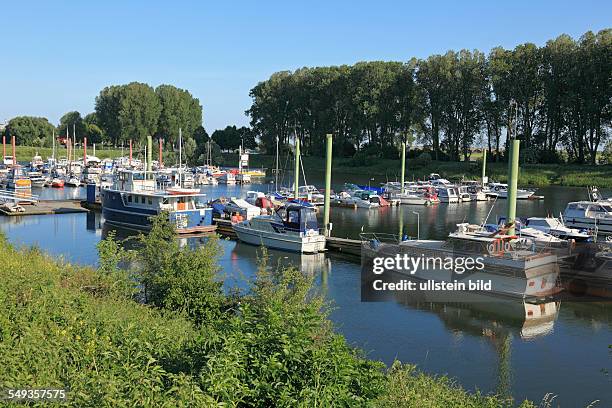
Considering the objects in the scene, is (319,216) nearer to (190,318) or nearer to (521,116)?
(190,318)

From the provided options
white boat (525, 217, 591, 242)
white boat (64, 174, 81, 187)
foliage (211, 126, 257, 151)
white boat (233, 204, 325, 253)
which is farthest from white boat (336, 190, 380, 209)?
foliage (211, 126, 257, 151)

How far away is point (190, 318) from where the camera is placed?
14.8 m

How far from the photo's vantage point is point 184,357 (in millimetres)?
7969

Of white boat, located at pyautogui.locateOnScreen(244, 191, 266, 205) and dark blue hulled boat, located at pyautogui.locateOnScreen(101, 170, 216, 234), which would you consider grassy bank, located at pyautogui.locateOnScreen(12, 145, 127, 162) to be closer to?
white boat, located at pyautogui.locateOnScreen(244, 191, 266, 205)

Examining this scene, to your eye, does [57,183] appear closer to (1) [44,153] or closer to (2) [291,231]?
(2) [291,231]

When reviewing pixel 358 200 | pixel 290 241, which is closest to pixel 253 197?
pixel 358 200

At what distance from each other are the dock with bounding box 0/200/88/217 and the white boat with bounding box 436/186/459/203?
32792 millimetres

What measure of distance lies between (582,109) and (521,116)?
858 centimetres

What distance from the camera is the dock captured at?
45531 millimetres

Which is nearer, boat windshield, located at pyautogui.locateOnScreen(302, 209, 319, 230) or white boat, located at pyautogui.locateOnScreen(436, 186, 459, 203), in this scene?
boat windshield, located at pyautogui.locateOnScreen(302, 209, 319, 230)

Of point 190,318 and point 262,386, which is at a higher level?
point 262,386

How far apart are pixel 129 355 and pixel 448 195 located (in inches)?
2193

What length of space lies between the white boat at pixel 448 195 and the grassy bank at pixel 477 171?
16.3 m

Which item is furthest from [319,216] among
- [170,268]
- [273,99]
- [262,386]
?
[273,99]
